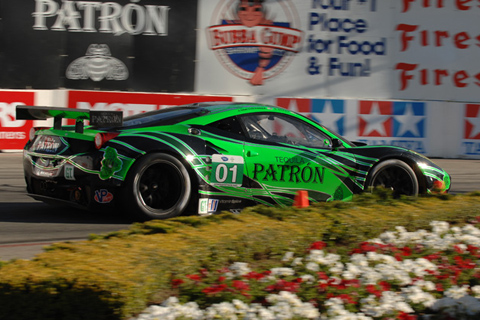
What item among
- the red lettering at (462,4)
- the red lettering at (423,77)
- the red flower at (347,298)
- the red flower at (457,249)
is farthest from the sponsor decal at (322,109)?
the red flower at (347,298)

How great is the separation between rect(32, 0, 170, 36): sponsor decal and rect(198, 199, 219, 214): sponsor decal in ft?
26.4

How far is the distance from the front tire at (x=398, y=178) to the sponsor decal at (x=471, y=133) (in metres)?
7.58

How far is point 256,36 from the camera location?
572 inches

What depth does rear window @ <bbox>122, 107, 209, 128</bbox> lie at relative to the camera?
663 centimetres

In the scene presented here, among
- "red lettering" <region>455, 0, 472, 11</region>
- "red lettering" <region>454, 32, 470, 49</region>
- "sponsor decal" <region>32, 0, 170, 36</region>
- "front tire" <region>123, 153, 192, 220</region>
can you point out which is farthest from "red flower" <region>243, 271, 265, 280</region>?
"red lettering" <region>455, 0, 472, 11</region>

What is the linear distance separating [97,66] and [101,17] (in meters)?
1.03

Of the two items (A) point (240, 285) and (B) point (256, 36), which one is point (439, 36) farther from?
(A) point (240, 285)

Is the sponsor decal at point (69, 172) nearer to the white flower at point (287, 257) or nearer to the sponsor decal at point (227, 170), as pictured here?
the sponsor decal at point (227, 170)

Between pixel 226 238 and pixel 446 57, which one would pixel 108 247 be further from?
pixel 446 57

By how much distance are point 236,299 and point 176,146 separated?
3.06 m

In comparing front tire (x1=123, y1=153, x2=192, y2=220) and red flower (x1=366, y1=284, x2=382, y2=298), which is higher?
front tire (x1=123, y1=153, x2=192, y2=220)

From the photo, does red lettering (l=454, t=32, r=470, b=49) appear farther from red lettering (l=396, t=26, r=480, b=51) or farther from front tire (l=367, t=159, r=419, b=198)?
front tire (l=367, t=159, r=419, b=198)

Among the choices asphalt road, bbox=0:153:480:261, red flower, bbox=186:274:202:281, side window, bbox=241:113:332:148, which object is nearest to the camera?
red flower, bbox=186:274:202:281

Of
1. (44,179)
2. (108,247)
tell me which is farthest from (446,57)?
(108,247)
